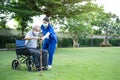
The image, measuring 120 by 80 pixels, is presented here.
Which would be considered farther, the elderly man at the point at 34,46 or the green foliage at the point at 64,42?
the green foliage at the point at 64,42

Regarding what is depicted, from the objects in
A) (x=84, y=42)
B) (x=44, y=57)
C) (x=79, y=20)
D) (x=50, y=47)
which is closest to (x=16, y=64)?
(x=44, y=57)

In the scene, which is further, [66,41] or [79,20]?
[66,41]

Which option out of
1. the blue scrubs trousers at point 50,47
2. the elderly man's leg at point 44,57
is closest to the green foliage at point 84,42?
the blue scrubs trousers at point 50,47

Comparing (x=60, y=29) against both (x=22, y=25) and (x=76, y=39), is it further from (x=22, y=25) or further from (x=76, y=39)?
(x=22, y=25)

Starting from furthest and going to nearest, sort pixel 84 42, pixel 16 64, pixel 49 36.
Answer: pixel 84 42 < pixel 49 36 < pixel 16 64

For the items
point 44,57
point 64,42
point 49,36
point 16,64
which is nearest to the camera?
point 44,57

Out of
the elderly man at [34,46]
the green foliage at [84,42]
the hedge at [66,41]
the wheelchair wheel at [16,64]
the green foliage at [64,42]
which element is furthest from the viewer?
the green foliage at [84,42]

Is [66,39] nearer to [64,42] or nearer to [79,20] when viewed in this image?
[64,42]

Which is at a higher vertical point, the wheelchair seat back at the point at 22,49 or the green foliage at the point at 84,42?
the wheelchair seat back at the point at 22,49

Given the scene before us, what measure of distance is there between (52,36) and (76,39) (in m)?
42.4

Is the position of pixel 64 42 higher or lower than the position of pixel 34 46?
lower

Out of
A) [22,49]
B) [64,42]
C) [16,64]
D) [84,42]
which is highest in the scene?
[22,49]

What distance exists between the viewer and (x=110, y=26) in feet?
227

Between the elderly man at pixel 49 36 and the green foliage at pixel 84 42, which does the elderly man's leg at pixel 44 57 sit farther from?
the green foliage at pixel 84 42
